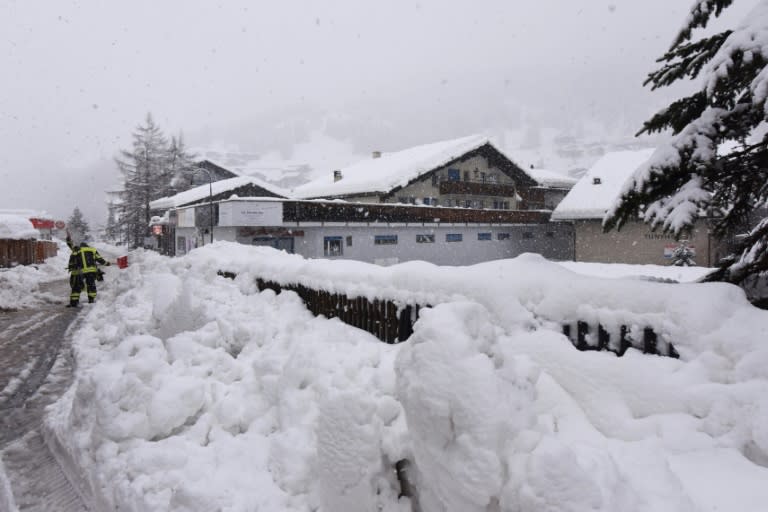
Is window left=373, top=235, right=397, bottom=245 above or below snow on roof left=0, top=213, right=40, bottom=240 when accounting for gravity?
below

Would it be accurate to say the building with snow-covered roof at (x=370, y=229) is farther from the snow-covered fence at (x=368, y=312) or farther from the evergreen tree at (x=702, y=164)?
the evergreen tree at (x=702, y=164)

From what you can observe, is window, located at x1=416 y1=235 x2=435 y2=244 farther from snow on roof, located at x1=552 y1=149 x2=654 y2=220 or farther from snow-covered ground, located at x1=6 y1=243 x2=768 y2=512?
snow-covered ground, located at x1=6 y1=243 x2=768 y2=512

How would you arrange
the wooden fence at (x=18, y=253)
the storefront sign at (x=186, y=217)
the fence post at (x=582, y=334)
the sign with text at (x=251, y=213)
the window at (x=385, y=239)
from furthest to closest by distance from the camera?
1. the storefront sign at (x=186, y=217)
2. the wooden fence at (x=18, y=253)
3. the window at (x=385, y=239)
4. the sign with text at (x=251, y=213)
5. the fence post at (x=582, y=334)

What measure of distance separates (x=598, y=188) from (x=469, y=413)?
1142 inches

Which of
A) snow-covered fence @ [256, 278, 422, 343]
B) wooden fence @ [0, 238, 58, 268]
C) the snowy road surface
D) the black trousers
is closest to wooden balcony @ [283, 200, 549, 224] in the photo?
the black trousers

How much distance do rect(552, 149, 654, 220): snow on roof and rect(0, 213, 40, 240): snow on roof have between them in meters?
31.3

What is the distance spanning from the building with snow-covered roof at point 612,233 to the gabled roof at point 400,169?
7.94 m

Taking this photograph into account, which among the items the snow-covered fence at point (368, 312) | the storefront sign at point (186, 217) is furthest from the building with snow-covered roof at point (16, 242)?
the snow-covered fence at point (368, 312)

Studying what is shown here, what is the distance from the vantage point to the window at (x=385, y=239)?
25.4 meters

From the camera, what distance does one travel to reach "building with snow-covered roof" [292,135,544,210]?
30.5 metres

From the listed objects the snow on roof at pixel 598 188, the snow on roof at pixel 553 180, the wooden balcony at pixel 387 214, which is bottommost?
the wooden balcony at pixel 387 214

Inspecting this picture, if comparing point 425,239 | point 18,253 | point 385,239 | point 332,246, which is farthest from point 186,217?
point 425,239

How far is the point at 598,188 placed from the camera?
28.3 m

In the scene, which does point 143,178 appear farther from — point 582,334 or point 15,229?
point 582,334
